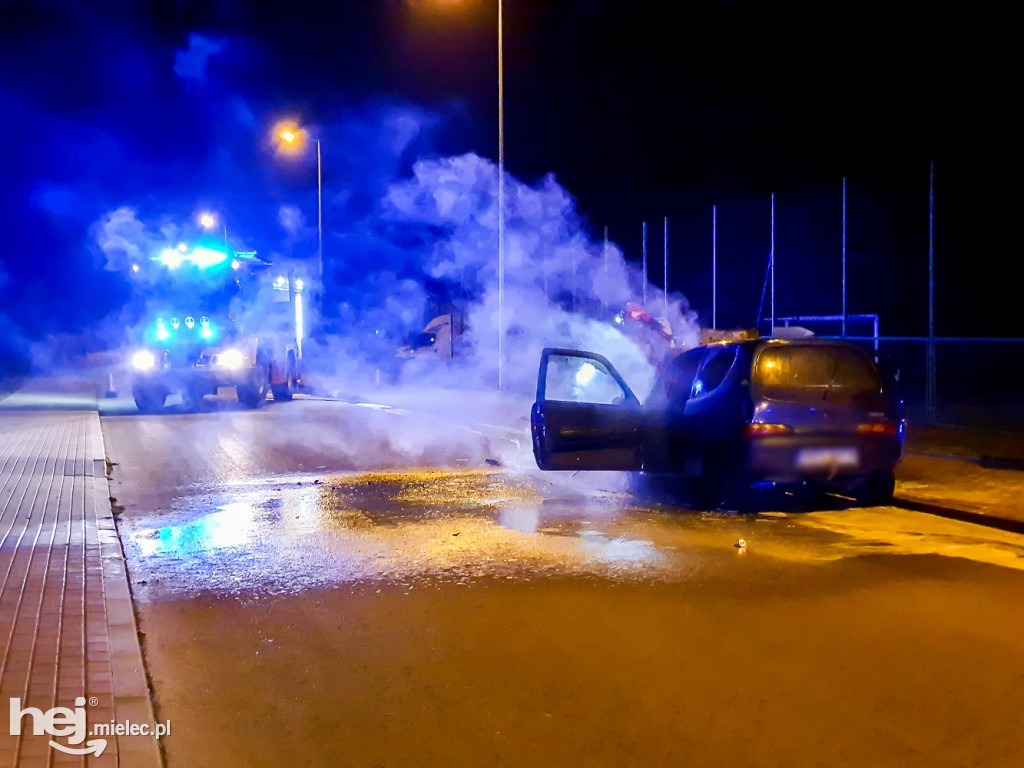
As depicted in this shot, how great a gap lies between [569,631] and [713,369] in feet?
15.5

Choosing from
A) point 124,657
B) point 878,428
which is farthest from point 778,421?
point 124,657

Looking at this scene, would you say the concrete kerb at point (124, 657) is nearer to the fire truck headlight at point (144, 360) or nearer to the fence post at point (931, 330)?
the fence post at point (931, 330)

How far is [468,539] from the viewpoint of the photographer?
27.4 ft

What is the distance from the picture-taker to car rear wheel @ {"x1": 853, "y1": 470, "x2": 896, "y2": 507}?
9.70 metres

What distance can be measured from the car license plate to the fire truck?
1621 centimetres

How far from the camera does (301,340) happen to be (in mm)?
27453

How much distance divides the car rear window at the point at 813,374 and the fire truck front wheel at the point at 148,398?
55.9 ft

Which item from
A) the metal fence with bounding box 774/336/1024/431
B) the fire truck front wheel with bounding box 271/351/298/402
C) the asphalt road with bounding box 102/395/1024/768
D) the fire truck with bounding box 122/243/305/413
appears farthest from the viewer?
the fire truck front wheel with bounding box 271/351/298/402

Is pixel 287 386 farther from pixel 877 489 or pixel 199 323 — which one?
pixel 877 489

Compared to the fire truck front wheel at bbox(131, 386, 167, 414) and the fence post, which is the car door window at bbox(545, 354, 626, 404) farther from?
the fire truck front wheel at bbox(131, 386, 167, 414)

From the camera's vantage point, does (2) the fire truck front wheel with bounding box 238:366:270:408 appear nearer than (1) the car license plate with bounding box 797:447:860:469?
No

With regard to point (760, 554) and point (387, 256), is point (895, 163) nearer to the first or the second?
point (760, 554)

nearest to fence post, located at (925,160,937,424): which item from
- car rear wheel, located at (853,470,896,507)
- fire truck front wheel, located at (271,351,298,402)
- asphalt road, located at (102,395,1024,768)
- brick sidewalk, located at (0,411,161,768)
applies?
car rear wheel, located at (853,470,896,507)

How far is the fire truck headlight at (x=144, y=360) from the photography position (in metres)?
22.2
